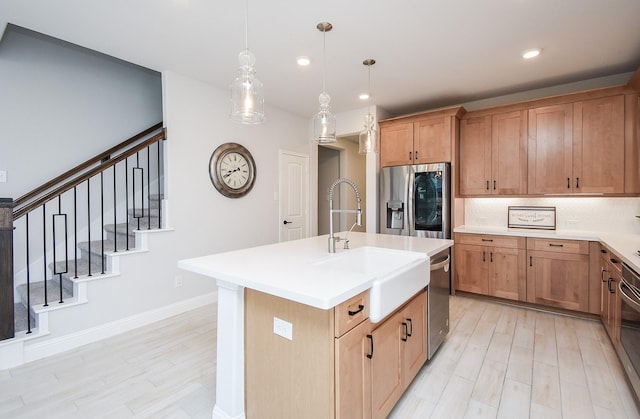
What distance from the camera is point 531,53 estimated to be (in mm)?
2820

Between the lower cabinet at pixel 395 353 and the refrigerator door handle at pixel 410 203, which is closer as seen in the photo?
the lower cabinet at pixel 395 353

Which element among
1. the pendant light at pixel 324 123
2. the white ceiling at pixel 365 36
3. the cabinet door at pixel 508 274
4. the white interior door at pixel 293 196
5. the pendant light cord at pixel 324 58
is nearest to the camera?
the white ceiling at pixel 365 36

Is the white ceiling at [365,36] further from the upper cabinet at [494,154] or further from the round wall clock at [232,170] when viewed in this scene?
the round wall clock at [232,170]

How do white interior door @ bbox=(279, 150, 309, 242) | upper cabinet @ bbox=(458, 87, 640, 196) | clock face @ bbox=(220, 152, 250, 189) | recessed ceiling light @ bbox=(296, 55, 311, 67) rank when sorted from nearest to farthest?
recessed ceiling light @ bbox=(296, 55, 311, 67), upper cabinet @ bbox=(458, 87, 640, 196), clock face @ bbox=(220, 152, 250, 189), white interior door @ bbox=(279, 150, 309, 242)

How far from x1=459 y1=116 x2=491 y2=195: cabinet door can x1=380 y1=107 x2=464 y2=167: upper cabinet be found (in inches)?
8.0

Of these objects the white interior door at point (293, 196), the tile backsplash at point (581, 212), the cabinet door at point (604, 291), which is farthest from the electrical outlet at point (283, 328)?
the tile backsplash at point (581, 212)

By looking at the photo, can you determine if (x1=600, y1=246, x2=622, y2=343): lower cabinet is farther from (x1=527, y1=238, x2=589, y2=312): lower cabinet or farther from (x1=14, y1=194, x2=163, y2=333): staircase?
(x1=14, y1=194, x2=163, y2=333): staircase

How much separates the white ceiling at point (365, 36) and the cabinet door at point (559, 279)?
1.99m

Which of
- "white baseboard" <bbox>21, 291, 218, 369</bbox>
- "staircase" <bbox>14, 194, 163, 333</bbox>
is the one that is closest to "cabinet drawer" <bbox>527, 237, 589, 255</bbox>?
"white baseboard" <bbox>21, 291, 218, 369</bbox>

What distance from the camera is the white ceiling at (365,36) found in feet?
7.04

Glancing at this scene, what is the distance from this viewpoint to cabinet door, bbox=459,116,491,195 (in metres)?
3.77

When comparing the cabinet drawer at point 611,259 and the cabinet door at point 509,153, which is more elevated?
the cabinet door at point 509,153

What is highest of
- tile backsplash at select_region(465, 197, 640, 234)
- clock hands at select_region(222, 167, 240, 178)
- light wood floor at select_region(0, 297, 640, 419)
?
clock hands at select_region(222, 167, 240, 178)

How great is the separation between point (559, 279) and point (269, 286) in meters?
3.36
